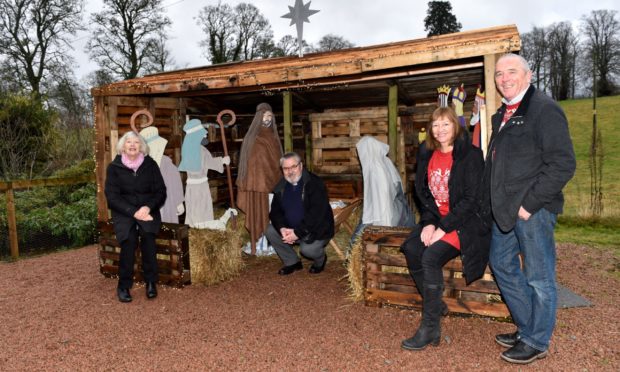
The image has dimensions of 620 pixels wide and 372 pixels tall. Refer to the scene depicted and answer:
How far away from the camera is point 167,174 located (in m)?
5.99

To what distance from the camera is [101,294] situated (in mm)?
5098

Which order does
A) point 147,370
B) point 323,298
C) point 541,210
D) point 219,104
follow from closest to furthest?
point 541,210 < point 147,370 < point 323,298 < point 219,104

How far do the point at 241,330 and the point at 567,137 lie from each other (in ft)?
9.83

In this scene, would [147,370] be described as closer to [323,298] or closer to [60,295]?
[323,298]

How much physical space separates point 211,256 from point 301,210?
4.02 ft

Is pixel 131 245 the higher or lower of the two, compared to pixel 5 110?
lower

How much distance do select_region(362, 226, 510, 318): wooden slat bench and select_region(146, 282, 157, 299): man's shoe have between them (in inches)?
92.7

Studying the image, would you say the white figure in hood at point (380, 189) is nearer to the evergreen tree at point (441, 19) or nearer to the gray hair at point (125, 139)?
the gray hair at point (125, 139)

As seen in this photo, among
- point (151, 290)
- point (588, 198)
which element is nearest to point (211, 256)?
point (151, 290)

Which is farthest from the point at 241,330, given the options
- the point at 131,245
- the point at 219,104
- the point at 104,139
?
the point at 219,104

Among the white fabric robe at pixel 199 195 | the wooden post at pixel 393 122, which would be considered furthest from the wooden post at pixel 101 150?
the wooden post at pixel 393 122

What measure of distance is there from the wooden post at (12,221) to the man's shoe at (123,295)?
3.19m

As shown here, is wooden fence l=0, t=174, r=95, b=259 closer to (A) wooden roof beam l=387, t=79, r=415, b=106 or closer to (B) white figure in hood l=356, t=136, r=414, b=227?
(B) white figure in hood l=356, t=136, r=414, b=227

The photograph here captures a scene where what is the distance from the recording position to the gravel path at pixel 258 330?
3332 millimetres
